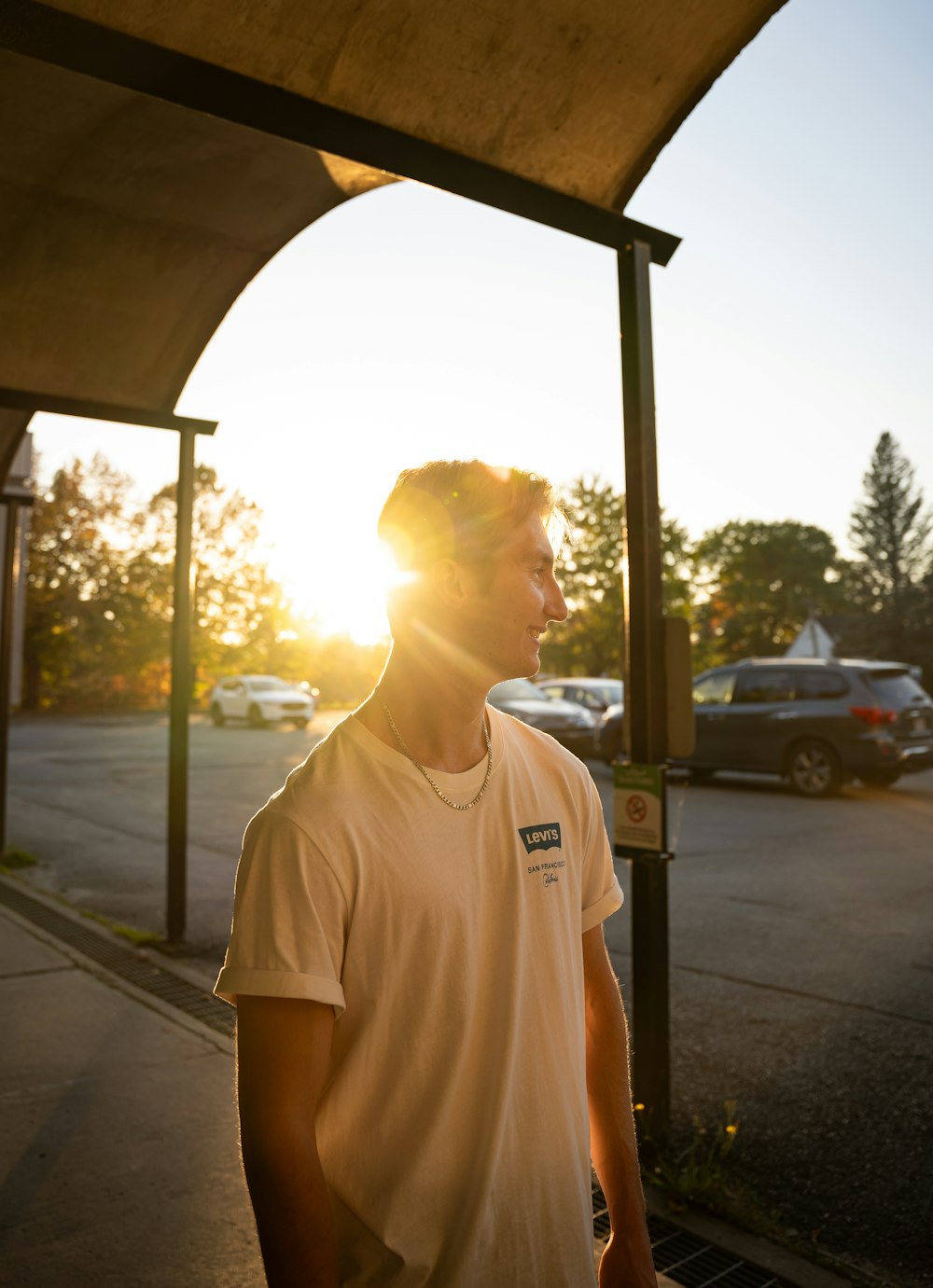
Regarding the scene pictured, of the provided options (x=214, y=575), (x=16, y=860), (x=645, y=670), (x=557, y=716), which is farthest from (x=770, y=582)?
(x=645, y=670)

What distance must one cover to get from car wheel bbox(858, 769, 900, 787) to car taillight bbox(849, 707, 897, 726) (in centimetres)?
59

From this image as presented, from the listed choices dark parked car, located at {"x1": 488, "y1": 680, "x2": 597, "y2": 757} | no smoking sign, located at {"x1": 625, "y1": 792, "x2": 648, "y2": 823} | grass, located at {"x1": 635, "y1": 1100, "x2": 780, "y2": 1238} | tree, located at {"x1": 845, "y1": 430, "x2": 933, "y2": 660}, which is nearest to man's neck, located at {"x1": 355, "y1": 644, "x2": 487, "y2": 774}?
no smoking sign, located at {"x1": 625, "y1": 792, "x2": 648, "y2": 823}

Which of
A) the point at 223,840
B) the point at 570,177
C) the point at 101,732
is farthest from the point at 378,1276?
the point at 101,732

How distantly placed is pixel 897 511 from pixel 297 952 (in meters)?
69.6

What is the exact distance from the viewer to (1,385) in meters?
6.01

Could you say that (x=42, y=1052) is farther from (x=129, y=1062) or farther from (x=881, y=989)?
(x=881, y=989)

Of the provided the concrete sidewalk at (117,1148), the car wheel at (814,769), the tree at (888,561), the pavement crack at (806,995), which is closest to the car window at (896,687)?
the car wheel at (814,769)

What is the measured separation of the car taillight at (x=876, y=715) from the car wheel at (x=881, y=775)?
0.59m

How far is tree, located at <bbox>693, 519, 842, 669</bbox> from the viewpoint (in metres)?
78.2

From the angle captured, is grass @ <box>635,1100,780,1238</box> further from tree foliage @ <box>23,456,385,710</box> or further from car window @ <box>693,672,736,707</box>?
tree foliage @ <box>23,456,385,710</box>

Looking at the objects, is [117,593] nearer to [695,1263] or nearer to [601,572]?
[601,572]

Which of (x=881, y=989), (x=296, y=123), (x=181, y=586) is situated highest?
(x=296, y=123)

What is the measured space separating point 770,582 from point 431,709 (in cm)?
8591

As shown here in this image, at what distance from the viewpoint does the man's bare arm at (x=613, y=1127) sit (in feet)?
5.74
